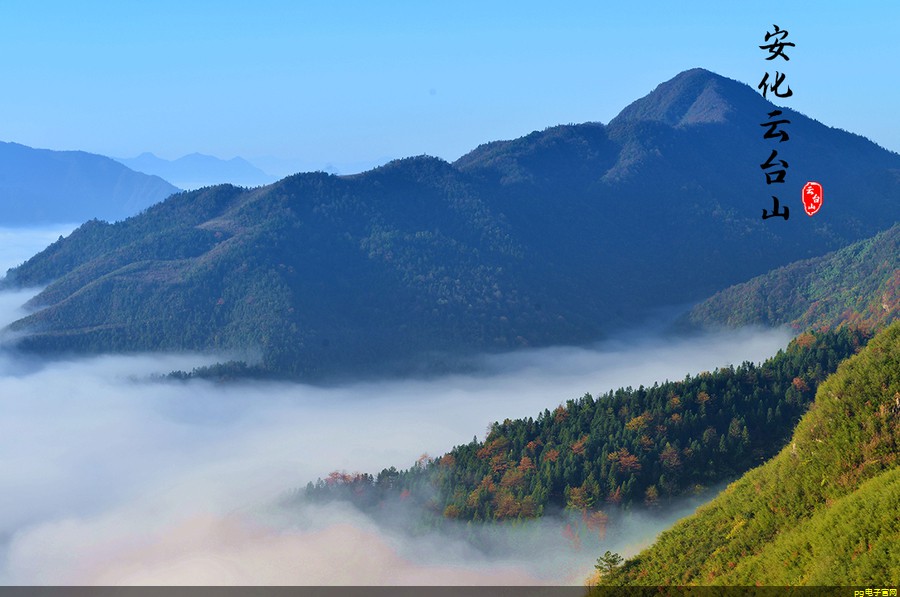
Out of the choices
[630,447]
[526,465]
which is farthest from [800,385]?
[526,465]

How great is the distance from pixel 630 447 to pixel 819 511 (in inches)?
2778

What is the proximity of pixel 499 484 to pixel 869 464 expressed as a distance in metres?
86.8

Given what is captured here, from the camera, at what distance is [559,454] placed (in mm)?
172375

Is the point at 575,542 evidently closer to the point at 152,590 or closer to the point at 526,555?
the point at 526,555

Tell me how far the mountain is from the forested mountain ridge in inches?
1577

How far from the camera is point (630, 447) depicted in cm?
16500

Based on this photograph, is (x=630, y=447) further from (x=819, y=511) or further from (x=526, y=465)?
(x=819, y=511)

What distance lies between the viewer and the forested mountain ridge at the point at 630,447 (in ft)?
518

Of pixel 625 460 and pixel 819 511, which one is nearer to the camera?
pixel 819 511

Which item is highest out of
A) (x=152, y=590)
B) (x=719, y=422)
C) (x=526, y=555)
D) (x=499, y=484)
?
(x=719, y=422)

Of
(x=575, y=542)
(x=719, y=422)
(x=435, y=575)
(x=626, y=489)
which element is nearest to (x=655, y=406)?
(x=719, y=422)

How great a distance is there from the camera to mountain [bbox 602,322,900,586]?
81312mm

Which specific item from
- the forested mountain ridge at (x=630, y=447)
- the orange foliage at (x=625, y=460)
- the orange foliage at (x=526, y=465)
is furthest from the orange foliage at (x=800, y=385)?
the orange foliage at (x=526, y=465)

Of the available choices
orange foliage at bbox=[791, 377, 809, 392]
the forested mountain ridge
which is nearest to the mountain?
the forested mountain ridge
